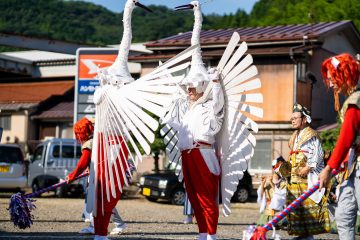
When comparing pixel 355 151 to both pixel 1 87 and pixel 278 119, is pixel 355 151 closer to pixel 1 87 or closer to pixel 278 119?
pixel 278 119

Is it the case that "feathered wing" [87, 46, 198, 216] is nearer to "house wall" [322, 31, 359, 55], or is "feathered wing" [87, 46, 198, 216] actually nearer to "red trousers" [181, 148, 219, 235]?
"red trousers" [181, 148, 219, 235]

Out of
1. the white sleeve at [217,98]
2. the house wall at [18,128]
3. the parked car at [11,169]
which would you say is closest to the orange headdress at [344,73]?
the white sleeve at [217,98]

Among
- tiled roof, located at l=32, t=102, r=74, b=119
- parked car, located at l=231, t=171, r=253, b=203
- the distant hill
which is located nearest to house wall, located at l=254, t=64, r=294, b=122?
parked car, located at l=231, t=171, r=253, b=203

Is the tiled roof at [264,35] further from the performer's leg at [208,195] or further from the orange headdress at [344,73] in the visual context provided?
the orange headdress at [344,73]

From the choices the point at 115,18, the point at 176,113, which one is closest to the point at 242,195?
the point at 176,113

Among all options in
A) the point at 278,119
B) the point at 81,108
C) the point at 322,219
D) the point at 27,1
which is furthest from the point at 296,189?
the point at 27,1

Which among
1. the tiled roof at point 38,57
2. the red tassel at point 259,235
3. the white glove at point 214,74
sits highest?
the tiled roof at point 38,57

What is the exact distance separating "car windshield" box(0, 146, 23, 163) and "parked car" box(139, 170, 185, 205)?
12.7 ft

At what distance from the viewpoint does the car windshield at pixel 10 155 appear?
Result: 63.9ft

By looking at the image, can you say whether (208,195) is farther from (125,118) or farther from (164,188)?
(164,188)

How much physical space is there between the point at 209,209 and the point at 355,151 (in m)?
1.98

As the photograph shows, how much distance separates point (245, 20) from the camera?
47281 mm

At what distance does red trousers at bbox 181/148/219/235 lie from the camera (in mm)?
6759

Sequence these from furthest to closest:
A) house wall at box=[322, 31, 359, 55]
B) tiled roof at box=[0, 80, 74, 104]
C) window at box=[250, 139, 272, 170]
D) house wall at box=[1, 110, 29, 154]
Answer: tiled roof at box=[0, 80, 74, 104] < house wall at box=[1, 110, 29, 154] < house wall at box=[322, 31, 359, 55] < window at box=[250, 139, 272, 170]
